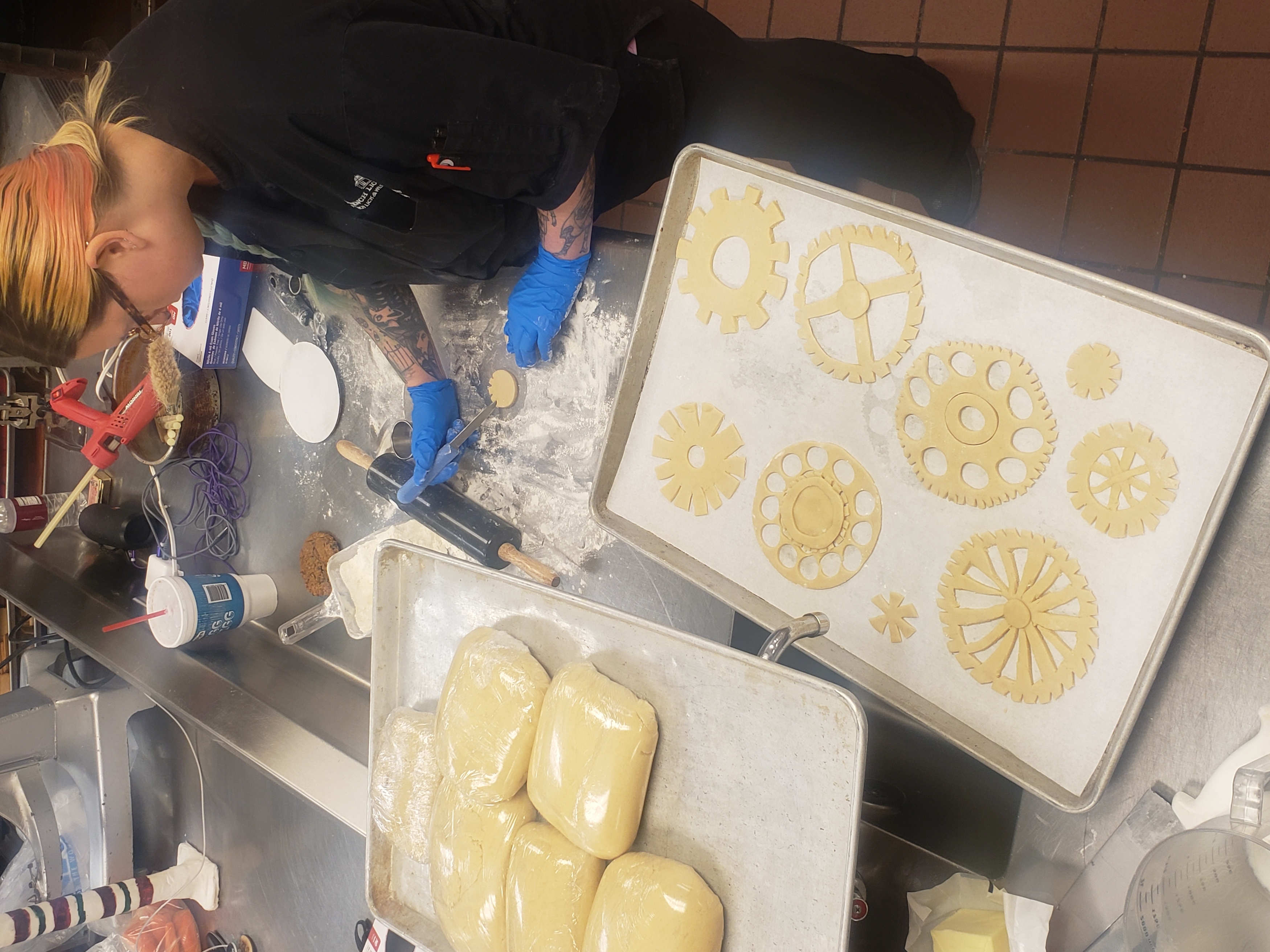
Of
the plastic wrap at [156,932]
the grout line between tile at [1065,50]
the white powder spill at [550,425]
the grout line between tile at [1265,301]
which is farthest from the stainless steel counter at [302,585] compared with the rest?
the grout line between tile at [1265,301]

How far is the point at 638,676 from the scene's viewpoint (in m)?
1.09

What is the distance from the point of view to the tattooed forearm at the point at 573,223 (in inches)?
54.8

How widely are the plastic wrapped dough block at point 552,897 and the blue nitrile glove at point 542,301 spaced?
0.94 meters

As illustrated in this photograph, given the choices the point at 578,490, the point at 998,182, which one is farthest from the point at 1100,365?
the point at 998,182

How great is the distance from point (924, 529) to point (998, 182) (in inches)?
47.4

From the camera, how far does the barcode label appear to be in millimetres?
2045

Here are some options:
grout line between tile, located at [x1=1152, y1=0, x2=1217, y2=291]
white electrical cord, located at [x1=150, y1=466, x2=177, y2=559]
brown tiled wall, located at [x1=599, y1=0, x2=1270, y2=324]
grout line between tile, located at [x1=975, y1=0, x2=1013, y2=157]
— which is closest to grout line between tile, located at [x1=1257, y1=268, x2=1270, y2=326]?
brown tiled wall, located at [x1=599, y1=0, x2=1270, y2=324]

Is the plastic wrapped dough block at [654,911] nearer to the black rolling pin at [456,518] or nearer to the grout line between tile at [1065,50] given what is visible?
the black rolling pin at [456,518]

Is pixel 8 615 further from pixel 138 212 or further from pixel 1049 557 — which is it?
pixel 1049 557

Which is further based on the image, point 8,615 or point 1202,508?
point 8,615

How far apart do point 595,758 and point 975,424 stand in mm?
719

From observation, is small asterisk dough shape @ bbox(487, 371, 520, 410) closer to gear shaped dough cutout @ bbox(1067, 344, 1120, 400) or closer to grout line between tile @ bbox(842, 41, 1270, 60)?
gear shaped dough cutout @ bbox(1067, 344, 1120, 400)

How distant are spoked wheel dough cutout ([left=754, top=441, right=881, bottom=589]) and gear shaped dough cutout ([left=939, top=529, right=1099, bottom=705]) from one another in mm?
146

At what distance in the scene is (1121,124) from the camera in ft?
5.96
